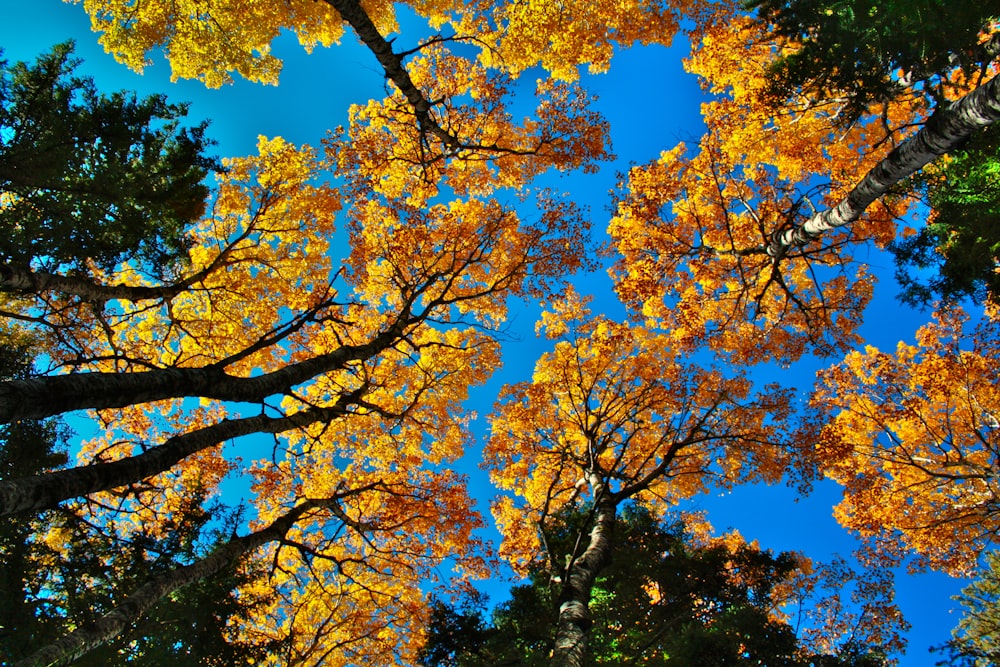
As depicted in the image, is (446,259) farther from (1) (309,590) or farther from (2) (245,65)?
(1) (309,590)

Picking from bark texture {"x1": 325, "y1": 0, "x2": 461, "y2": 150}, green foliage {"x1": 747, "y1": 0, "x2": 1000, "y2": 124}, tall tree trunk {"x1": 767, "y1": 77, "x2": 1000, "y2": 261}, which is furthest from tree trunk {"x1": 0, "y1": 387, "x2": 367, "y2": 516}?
tall tree trunk {"x1": 767, "y1": 77, "x2": 1000, "y2": 261}

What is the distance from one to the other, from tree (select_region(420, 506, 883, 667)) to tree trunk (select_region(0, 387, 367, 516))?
4951mm

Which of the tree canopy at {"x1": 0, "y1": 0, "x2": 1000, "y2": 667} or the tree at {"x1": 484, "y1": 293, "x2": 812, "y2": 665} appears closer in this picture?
the tree canopy at {"x1": 0, "y1": 0, "x2": 1000, "y2": 667}

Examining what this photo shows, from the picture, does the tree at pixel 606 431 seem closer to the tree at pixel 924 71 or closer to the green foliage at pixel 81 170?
the tree at pixel 924 71

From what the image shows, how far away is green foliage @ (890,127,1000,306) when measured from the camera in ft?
20.0

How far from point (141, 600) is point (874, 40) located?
35.4 feet

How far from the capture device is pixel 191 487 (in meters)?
8.08

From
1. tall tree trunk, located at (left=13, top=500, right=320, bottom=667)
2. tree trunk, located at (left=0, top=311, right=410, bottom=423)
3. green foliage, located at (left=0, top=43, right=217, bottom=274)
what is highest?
green foliage, located at (left=0, top=43, right=217, bottom=274)

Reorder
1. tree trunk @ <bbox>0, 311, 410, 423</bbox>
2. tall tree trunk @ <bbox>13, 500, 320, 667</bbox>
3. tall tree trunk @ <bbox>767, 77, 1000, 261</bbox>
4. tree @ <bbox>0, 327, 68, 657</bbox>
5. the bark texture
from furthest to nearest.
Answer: the bark texture, tree @ <bbox>0, 327, 68, 657</bbox>, tall tree trunk @ <bbox>767, 77, 1000, 261</bbox>, tall tree trunk @ <bbox>13, 500, 320, 667</bbox>, tree trunk @ <bbox>0, 311, 410, 423</bbox>

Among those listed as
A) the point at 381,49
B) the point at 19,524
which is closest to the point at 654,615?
the point at 19,524

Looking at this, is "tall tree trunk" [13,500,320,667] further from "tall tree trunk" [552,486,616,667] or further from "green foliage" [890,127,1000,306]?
"green foliage" [890,127,1000,306]

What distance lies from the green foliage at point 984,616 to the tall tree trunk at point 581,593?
5809 mm

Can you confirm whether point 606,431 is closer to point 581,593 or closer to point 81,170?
point 581,593

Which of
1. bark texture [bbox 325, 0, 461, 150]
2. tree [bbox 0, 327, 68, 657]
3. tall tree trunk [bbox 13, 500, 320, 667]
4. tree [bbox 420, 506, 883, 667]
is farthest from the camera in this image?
bark texture [bbox 325, 0, 461, 150]
